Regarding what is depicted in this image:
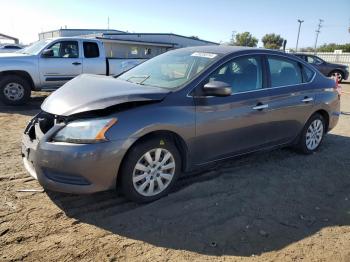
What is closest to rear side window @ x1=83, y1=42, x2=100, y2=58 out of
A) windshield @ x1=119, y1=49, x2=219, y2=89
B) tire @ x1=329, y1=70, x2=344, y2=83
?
windshield @ x1=119, y1=49, x2=219, y2=89

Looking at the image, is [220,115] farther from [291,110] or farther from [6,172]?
[6,172]

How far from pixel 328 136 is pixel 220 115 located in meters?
3.96

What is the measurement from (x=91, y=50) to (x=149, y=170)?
25.6 feet

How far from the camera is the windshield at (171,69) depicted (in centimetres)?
435

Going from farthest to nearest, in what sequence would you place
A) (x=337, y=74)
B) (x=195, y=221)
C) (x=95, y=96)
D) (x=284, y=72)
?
(x=337, y=74) < (x=284, y=72) < (x=95, y=96) < (x=195, y=221)

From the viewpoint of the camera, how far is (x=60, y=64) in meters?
10.1

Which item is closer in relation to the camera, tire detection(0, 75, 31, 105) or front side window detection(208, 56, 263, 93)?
front side window detection(208, 56, 263, 93)

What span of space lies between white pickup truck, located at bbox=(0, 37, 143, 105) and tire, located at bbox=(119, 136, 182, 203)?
695 centimetres

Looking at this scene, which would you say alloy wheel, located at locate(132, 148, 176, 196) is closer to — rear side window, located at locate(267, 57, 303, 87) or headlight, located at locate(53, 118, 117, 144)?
headlight, located at locate(53, 118, 117, 144)

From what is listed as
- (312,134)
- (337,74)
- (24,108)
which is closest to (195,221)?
(312,134)

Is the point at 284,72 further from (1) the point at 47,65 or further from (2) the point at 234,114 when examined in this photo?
(1) the point at 47,65

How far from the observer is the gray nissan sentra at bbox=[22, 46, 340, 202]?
3.51 m

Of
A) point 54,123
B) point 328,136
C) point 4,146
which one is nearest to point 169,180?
point 54,123

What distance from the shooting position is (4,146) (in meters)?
5.75
